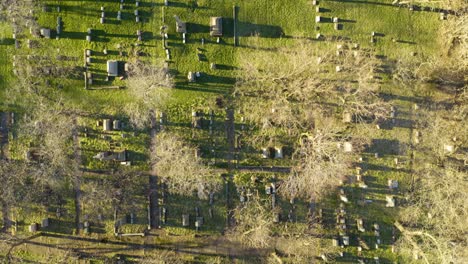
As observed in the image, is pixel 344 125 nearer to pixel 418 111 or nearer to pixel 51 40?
pixel 418 111

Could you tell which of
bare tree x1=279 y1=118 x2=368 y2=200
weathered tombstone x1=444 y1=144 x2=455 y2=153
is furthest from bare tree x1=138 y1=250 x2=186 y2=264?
weathered tombstone x1=444 y1=144 x2=455 y2=153

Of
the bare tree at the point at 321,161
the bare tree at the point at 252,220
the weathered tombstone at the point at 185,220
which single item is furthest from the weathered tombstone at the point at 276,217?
the weathered tombstone at the point at 185,220

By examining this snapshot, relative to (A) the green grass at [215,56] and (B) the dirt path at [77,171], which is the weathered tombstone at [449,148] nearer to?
(A) the green grass at [215,56]

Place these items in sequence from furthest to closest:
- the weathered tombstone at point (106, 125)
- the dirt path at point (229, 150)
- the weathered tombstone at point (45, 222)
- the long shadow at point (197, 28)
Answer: the dirt path at point (229, 150) → the long shadow at point (197, 28) → the weathered tombstone at point (45, 222) → the weathered tombstone at point (106, 125)

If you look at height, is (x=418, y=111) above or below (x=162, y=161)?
above

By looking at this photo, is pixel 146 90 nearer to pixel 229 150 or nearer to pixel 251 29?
pixel 229 150

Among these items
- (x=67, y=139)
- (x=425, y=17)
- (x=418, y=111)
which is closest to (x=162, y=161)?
(x=67, y=139)

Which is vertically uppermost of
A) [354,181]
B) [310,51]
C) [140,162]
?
[310,51]

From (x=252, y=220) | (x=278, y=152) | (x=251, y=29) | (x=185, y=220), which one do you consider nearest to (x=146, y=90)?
(x=251, y=29)
